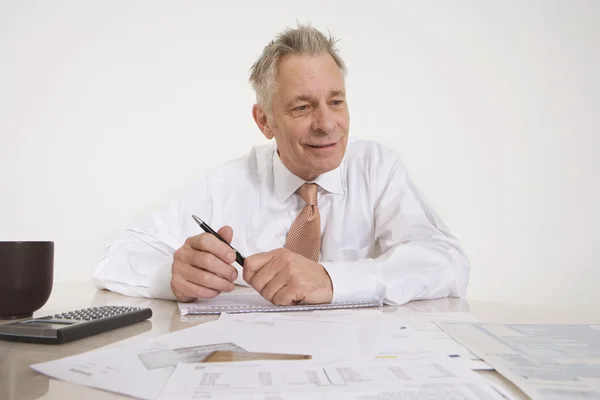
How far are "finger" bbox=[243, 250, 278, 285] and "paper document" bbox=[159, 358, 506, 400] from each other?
1.69 ft

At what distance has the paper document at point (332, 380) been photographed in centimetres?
47

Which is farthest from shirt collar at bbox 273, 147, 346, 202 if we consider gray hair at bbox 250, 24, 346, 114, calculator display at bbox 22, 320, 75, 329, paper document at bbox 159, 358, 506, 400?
paper document at bbox 159, 358, 506, 400

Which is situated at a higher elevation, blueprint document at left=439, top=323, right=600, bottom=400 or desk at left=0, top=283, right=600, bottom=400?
blueprint document at left=439, top=323, right=600, bottom=400

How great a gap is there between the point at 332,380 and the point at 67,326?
417 mm

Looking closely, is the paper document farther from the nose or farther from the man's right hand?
the nose

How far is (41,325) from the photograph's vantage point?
29.2 inches

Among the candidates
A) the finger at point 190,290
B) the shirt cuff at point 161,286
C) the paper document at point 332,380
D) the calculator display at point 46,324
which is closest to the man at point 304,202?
the shirt cuff at point 161,286

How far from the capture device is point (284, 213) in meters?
1.77

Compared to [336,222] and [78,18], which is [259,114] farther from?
[78,18]

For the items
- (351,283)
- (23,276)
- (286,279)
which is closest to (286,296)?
(286,279)

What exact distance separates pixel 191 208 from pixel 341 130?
1.98 ft

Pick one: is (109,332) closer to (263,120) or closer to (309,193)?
(309,193)

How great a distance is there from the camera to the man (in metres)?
1.33

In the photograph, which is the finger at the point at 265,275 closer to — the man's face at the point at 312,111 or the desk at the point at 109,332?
the desk at the point at 109,332
